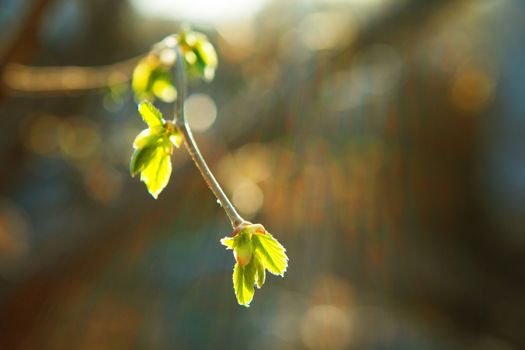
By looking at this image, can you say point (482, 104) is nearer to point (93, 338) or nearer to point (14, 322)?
point (93, 338)

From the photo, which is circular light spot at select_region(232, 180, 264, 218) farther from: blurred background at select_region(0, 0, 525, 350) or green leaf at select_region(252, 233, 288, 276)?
green leaf at select_region(252, 233, 288, 276)

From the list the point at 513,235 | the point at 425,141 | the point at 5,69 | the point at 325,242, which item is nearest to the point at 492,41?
the point at 425,141

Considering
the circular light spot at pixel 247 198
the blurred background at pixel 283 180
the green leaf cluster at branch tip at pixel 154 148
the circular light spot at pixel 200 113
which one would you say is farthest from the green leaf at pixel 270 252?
the circular light spot at pixel 247 198

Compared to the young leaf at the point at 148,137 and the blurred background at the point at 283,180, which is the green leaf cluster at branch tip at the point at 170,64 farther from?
the young leaf at the point at 148,137

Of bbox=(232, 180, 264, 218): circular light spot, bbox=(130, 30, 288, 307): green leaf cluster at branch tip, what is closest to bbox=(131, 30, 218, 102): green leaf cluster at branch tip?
bbox=(130, 30, 288, 307): green leaf cluster at branch tip

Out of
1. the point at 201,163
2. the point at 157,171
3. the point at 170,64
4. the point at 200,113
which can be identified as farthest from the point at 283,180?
the point at 201,163
